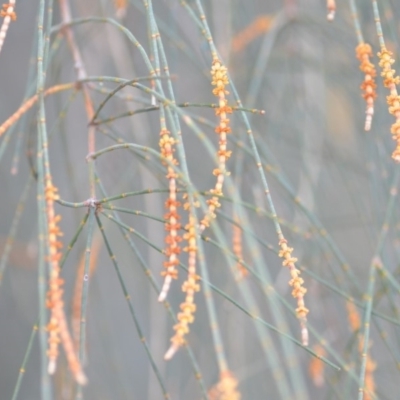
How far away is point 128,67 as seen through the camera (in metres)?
→ 1.47

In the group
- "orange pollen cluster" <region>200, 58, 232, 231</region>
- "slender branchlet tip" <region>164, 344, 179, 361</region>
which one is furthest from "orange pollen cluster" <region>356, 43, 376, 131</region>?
"slender branchlet tip" <region>164, 344, 179, 361</region>

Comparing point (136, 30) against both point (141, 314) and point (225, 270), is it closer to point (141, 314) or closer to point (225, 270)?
point (225, 270)

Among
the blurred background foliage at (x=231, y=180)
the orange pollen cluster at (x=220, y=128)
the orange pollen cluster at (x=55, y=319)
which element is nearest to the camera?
the orange pollen cluster at (x=55, y=319)

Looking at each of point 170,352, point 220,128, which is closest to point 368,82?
point 220,128

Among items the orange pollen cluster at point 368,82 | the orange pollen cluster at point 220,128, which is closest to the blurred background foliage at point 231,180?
the orange pollen cluster at point 220,128

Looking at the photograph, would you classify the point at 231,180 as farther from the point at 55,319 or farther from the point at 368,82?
the point at 55,319

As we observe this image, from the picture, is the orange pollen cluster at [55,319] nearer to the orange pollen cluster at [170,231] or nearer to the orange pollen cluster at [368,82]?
the orange pollen cluster at [170,231]

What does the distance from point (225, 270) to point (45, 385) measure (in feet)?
3.16

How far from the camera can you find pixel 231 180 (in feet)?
2.63

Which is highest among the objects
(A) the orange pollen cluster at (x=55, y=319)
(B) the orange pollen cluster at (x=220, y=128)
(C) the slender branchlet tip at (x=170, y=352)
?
(B) the orange pollen cluster at (x=220, y=128)

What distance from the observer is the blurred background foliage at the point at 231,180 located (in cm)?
94

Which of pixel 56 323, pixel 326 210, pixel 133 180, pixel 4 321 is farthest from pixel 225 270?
pixel 56 323

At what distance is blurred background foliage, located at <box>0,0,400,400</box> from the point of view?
94 cm

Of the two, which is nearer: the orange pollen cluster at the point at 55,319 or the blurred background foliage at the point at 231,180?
the orange pollen cluster at the point at 55,319
